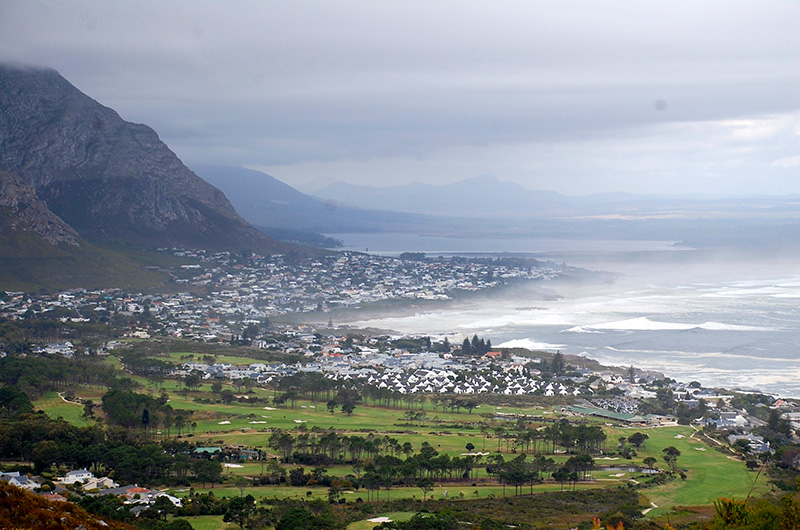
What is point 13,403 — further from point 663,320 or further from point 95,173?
point 95,173

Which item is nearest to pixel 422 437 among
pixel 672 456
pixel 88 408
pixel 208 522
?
pixel 672 456

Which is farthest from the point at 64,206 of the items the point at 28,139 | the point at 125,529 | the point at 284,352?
the point at 125,529

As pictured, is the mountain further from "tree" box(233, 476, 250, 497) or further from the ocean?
"tree" box(233, 476, 250, 497)

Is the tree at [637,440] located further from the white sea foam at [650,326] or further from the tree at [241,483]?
the white sea foam at [650,326]

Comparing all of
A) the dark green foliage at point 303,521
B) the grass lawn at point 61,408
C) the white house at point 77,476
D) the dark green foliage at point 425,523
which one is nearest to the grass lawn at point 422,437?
the grass lawn at point 61,408

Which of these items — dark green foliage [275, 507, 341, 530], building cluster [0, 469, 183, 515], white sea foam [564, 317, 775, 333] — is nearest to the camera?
dark green foliage [275, 507, 341, 530]

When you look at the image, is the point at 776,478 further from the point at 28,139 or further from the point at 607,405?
the point at 28,139

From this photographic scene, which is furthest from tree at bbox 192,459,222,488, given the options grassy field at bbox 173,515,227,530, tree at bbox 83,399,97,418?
tree at bbox 83,399,97,418
